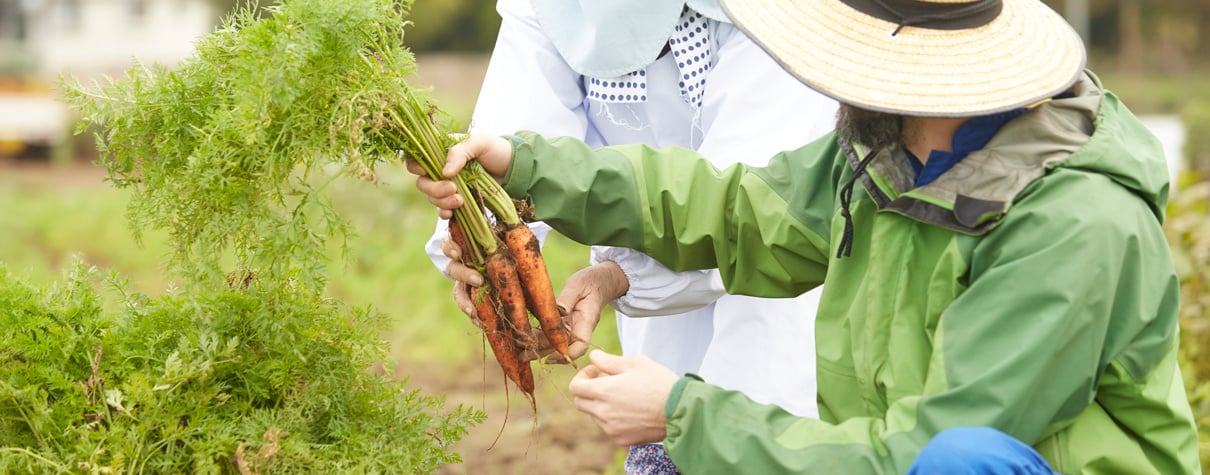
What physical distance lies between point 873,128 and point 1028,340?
47 cm


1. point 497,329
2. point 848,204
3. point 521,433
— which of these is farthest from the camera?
point 521,433

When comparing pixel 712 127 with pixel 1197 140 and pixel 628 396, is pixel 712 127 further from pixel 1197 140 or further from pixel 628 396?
pixel 1197 140

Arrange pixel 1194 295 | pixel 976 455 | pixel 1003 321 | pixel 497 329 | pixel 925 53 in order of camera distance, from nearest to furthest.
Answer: pixel 976 455 → pixel 1003 321 → pixel 925 53 → pixel 497 329 → pixel 1194 295

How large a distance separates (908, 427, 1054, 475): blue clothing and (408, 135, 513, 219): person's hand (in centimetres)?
103

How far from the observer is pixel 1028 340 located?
187 cm

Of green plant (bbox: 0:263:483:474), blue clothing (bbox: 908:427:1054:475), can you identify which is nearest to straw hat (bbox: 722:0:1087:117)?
blue clothing (bbox: 908:427:1054:475)

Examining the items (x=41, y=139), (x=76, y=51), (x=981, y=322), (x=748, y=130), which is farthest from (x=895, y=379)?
(x=76, y=51)

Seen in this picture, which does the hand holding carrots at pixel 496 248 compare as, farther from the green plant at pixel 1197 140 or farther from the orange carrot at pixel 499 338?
the green plant at pixel 1197 140

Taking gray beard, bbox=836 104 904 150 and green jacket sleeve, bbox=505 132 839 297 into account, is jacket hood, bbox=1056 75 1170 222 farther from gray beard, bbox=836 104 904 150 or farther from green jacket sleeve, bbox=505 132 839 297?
green jacket sleeve, bbox=505 132 839 297

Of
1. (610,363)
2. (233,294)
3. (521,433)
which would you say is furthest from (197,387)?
(521,433)

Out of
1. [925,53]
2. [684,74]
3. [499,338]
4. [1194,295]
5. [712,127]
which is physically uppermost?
[925,53]

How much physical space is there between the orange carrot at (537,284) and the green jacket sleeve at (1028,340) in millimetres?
685

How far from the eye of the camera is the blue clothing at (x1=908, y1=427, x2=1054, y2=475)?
177 centimetres

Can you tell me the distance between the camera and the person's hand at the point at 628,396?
213cm
